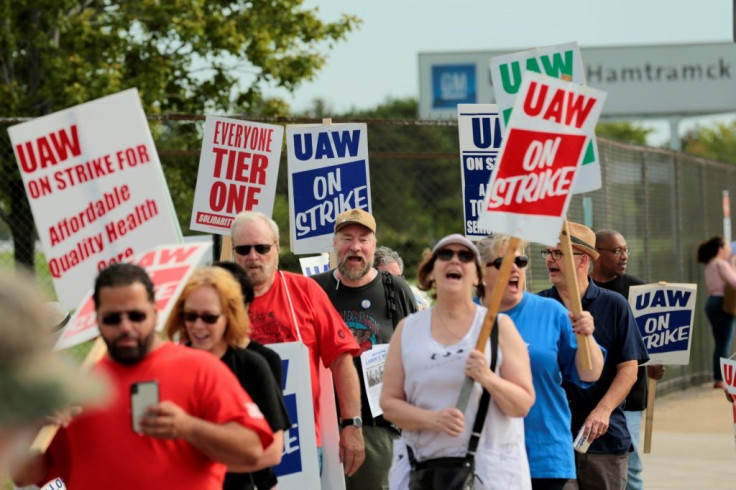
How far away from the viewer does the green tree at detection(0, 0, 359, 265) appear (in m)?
19.0

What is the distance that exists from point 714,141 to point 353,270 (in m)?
105

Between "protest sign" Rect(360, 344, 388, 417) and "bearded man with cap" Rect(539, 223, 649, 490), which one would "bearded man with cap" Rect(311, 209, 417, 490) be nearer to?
"protest sign" Rect(360, 344, 388, 417)

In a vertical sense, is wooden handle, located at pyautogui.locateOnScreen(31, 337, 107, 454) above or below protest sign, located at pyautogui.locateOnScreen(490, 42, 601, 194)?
below

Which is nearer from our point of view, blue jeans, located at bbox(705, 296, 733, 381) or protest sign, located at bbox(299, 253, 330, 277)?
protest sign, located at bbox(299, 253, 330, 277)

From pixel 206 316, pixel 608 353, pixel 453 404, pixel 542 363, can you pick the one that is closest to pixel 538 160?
pixel 542 363

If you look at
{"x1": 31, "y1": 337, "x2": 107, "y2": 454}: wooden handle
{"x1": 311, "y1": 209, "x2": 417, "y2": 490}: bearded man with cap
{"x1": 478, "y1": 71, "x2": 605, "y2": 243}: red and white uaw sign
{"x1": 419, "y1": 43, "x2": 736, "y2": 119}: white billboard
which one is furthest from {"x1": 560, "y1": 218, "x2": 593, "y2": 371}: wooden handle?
{"x1": 419, "y1": 43, "x2": 736, "y2": 119}: white billboard

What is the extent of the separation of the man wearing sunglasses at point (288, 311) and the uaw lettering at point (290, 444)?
0.61 feet

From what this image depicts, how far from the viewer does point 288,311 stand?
21.9 ft

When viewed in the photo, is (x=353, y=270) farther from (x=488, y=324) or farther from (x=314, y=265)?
(x=314, y=265)

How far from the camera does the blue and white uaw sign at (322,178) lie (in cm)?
930

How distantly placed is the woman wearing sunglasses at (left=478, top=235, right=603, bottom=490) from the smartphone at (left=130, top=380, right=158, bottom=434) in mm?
2594

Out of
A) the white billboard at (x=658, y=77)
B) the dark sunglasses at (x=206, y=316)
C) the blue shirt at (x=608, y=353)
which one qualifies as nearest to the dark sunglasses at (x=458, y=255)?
the dark sunglasses at (x=206, y=316)

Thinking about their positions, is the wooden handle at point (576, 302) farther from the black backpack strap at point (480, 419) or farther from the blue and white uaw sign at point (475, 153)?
the blue and white uaw sign at point (475, 153)

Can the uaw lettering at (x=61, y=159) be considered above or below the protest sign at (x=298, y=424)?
above
